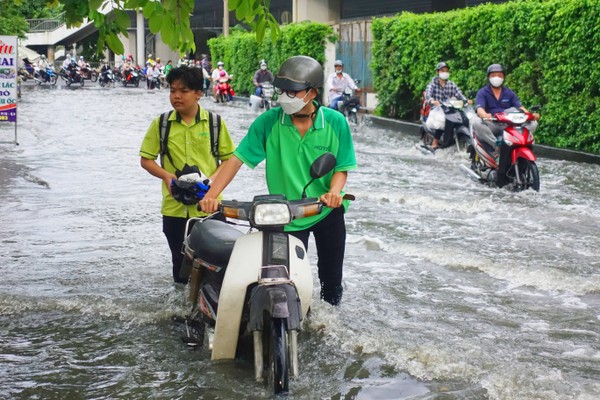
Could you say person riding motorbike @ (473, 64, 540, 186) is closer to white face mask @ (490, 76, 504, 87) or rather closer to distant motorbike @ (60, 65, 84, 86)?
white face mask @ (490, 76, 504, 87)

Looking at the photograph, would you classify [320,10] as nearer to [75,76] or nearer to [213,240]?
[75,76]

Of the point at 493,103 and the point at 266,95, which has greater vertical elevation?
the point at 266,95

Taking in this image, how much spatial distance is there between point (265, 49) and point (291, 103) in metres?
31.4

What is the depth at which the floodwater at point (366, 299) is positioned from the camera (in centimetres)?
515

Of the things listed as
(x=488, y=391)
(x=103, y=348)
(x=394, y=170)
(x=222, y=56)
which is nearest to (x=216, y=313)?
(x=103, y=348)

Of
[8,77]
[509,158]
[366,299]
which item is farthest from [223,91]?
[366,299]

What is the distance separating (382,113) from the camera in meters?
25.3

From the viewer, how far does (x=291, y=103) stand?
523 centimetres

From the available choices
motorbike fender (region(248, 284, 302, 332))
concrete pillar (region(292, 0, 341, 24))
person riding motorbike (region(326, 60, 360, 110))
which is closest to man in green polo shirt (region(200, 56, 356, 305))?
motorbike fender (region(248, 284, 302, 332))

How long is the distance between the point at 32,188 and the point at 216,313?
7743 mm

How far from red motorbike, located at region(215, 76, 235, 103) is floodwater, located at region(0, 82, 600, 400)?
23.8 m

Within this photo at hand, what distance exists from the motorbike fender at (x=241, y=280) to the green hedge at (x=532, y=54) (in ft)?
37.5

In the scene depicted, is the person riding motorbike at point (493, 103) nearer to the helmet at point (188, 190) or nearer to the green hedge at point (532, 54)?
the green hedge at point (532, 54)

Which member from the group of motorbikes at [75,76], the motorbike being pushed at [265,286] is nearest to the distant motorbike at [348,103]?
the motorbike being pushed at [265,286]
